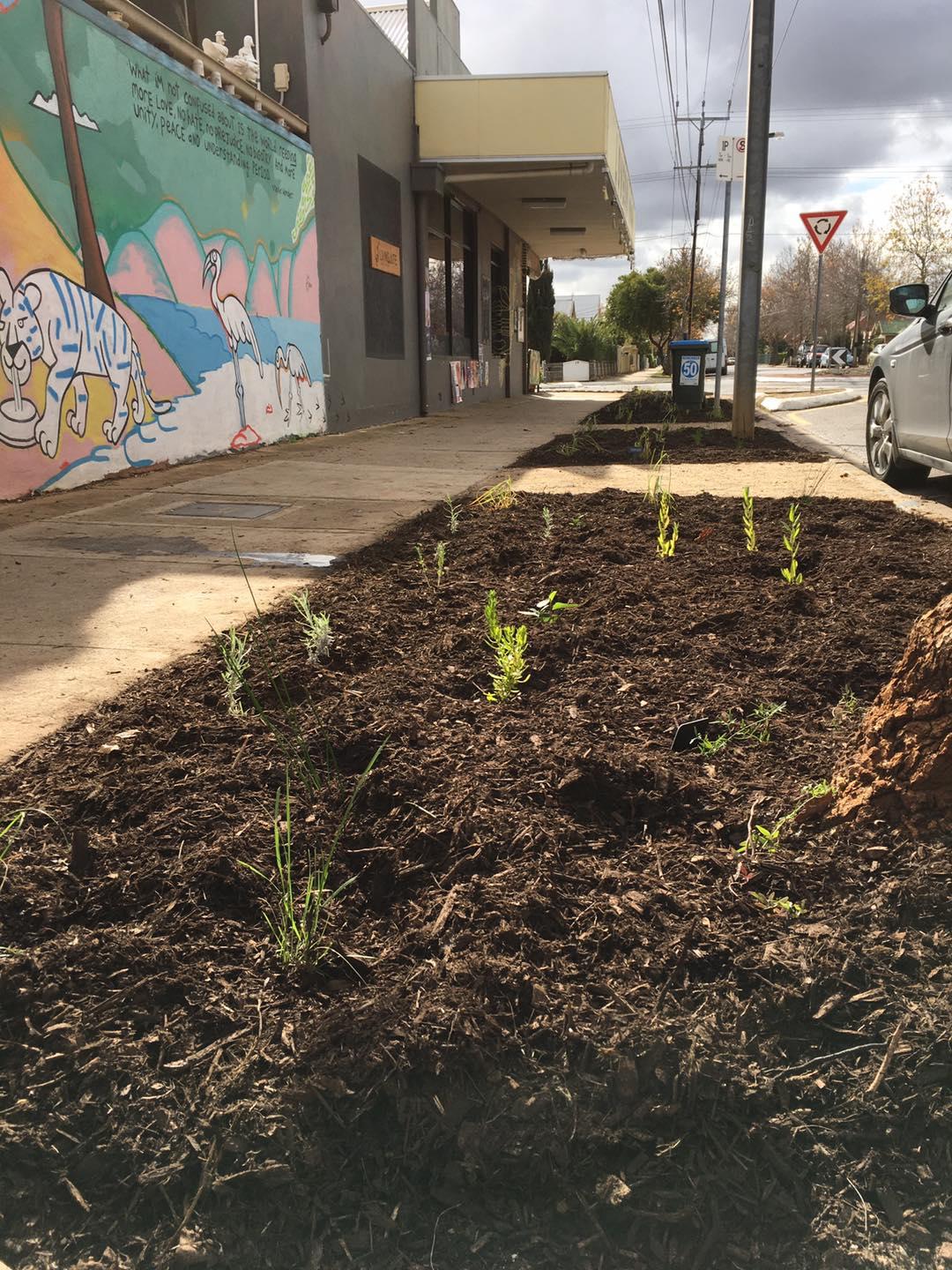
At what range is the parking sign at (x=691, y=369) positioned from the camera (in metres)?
15.8

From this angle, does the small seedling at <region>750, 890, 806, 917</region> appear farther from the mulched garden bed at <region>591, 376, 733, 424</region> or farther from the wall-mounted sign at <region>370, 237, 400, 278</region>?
the wall-mounted sign at <region>370, 237, 400, 278</region>

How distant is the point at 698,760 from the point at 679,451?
797 centimetres

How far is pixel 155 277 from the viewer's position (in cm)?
890

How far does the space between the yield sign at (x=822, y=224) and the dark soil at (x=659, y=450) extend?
8.05 meters

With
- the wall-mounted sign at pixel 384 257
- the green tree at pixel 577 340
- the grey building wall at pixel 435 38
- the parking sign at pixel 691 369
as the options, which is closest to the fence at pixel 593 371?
the green tree at pixel 577 340

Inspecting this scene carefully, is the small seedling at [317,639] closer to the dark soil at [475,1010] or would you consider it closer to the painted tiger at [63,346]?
the dark soil at [475,1010]

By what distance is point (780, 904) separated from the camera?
6.08 feet

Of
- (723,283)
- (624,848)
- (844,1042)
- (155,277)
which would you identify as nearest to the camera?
(844,1042)

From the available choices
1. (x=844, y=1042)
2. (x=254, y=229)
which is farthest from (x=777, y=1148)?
(x=254, y=229)

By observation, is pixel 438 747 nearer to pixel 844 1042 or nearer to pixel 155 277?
pixel 844 1042

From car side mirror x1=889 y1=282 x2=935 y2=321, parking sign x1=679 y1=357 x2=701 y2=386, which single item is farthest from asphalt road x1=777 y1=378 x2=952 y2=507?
parking sign x1=679 y1=357 x2=701 y2=386

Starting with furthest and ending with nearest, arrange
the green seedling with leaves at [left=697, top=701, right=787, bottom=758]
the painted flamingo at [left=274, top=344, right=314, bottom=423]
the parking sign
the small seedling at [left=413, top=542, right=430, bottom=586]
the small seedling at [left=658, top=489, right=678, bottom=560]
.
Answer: the parking sign → the painted flamingo at [left=274, top=344, right=314, bottom=423] → the small seedling at [left=658, top=489, right=678, bottom=560] → the small seedling at [left=413, top=542, right=430, bottom=586] → the green seedling with leaves at [left=697, top=701, right=787, bottom=758]

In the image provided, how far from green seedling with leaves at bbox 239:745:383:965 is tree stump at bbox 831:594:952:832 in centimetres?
110

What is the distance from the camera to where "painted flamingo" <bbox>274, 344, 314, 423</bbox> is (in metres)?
11.7
